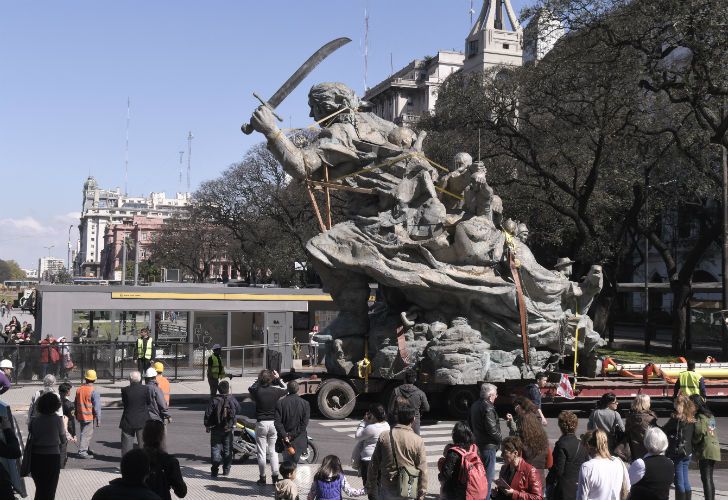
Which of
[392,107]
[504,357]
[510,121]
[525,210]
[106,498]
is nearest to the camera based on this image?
[106,498]

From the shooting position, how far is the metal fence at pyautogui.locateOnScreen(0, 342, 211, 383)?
987 inches

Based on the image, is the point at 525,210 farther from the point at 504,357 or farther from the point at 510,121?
the point at 504,357

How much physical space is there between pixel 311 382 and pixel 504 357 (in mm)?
4090

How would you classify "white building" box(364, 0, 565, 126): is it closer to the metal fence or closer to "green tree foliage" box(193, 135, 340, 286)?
"green tree foliage" box(193, 135, 340, 286)

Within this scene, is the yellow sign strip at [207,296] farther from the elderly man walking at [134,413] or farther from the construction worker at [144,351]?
the elderly man walking at [134,413]

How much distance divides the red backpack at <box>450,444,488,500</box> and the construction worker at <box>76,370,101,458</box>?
27.3 ft

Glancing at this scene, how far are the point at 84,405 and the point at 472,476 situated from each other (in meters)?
8.63

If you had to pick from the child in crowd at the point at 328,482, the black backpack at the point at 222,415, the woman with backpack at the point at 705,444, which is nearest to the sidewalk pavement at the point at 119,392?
the black backpack at the point at 222,415

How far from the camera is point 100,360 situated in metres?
26.3

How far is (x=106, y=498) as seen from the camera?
227 inches

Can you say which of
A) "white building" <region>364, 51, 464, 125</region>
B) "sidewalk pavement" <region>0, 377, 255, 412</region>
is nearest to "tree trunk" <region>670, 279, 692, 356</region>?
"sidewalk pavement" <region>0, 377, 255, 412</region>

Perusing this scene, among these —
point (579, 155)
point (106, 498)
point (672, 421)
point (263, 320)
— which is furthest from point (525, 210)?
point (106, 498)

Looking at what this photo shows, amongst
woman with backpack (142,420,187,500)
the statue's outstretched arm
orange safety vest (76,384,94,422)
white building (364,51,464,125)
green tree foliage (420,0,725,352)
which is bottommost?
orange safety vest (76,384,94,422)

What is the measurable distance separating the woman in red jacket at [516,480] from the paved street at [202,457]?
9.32ft
